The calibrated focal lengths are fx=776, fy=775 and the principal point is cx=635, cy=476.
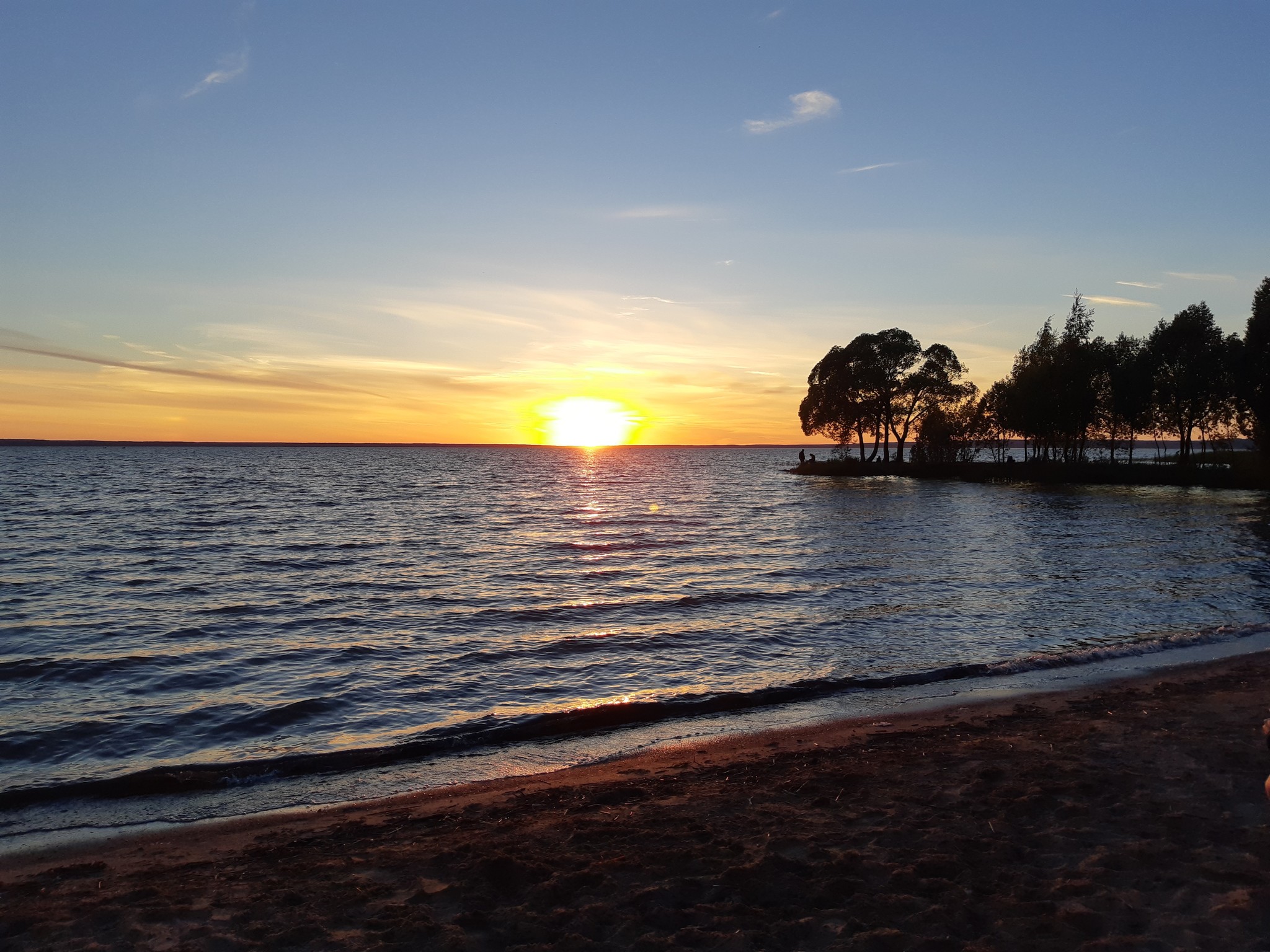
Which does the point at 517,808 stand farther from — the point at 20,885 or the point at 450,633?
the point at 450,633

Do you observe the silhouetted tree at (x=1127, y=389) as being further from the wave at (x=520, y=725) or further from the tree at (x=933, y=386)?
the wave at (x=520, y=725)

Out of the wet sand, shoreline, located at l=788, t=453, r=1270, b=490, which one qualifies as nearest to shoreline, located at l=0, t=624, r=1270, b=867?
the wet sand

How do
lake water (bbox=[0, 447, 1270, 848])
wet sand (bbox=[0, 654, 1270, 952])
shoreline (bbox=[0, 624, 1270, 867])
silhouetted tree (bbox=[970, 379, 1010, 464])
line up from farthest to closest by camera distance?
silhouetted tree (bbox=[970, 379, 1010, 464]) → lake water (bbox=[0, 447, 1270, 848]) → shoreline (bbox=[0, 624, 1270, 867]) → wet sand (bbox=[0, 654, 1270, 952])

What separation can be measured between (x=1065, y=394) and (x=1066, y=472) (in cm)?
819

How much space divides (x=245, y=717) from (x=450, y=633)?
223 inches

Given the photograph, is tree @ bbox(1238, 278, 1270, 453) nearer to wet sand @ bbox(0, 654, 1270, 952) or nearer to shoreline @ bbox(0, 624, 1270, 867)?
shoreline @ bbox(0, 624, 1270, 867)

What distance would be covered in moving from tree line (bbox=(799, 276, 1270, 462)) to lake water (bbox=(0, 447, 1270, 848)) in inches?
1203

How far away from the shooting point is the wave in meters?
9.53

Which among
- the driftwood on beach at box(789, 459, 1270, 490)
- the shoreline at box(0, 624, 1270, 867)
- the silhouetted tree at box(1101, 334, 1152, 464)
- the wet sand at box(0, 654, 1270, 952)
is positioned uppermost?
the silhouetted tree at box(1101, 334, 1152, 464)

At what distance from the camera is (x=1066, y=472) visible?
253 feet

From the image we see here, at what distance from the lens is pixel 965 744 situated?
9.84 m

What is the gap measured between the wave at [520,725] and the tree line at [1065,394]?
55197mm

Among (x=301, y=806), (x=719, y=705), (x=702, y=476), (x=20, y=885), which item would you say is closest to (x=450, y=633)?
(x=719, y=705)

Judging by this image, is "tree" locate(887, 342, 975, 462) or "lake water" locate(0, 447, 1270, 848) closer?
"lake water" locate(0, 447, 1270, 848)
